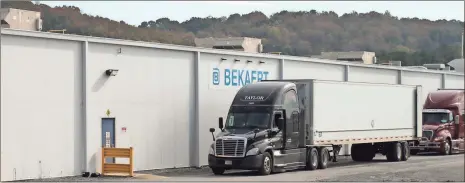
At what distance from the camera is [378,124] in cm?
3216

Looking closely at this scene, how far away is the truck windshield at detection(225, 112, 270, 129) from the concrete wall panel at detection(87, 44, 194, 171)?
285 centimetres

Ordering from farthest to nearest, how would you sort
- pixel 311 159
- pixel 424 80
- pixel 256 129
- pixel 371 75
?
pixel 424 80
pixel 371 75
pixel 311 159
pixel 256 129

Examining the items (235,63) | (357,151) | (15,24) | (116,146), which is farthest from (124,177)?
(357,151)

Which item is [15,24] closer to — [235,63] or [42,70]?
[42,70]

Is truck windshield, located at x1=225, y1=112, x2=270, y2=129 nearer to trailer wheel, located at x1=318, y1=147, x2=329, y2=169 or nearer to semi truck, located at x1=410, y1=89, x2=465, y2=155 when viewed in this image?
trailer wheel, located at x1=318, y1=147, x2=329, y2=169

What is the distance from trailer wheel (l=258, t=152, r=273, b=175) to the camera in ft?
81.9

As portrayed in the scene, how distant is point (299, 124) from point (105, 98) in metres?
6.98

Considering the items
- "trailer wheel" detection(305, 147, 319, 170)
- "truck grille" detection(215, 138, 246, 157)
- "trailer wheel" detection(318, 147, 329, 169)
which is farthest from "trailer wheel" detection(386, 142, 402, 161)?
"truck grille" detection(215, 138, 246, 157)

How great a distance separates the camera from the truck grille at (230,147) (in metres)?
24.9

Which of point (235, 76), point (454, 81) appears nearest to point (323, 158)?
point (235, 76)

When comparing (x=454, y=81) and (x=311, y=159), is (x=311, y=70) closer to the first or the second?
(x=311, y=159)

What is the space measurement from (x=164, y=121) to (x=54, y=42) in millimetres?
5917

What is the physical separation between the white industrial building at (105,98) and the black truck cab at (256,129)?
8.68 ft

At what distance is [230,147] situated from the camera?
2508 centimetres
